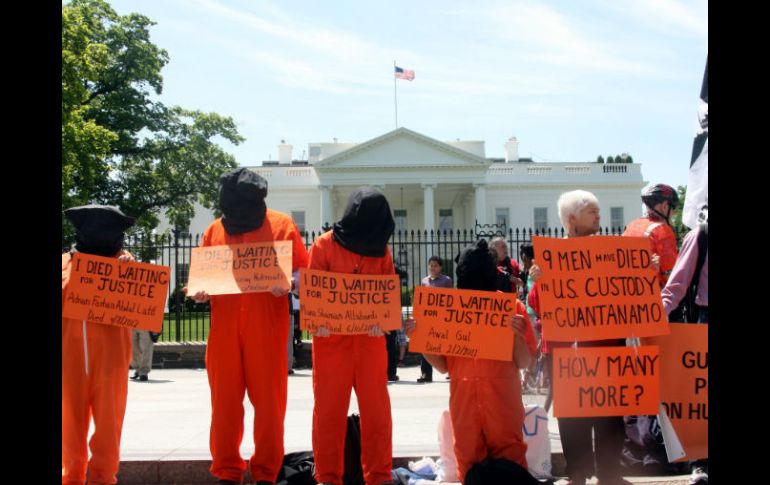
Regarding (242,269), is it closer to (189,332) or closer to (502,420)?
(502,420)

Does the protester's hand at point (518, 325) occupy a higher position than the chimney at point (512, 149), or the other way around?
the chimney at point (512, 149)

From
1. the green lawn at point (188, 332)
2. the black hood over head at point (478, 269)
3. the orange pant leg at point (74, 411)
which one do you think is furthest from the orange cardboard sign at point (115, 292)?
the green lawn at point (188, 332)

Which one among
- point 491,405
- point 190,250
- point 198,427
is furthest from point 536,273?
point 190,250

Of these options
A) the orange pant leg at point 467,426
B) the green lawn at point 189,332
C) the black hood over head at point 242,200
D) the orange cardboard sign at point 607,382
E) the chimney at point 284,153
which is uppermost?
the chimney at point 284,153

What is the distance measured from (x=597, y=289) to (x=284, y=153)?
6381 centimetres

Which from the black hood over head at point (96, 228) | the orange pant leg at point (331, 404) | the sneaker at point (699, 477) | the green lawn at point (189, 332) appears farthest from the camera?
the green lawn at point (189, 332)

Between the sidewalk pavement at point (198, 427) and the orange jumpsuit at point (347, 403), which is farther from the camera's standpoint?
the sidewalk pavement at point (198, 427)

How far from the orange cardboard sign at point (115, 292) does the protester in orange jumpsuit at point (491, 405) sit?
1996mm

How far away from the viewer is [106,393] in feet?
15.1

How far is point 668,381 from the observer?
4.43 metres

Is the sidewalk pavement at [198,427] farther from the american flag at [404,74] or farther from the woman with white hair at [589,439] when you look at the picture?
the american flag at [404,74]

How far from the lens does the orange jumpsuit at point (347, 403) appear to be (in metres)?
4.68
